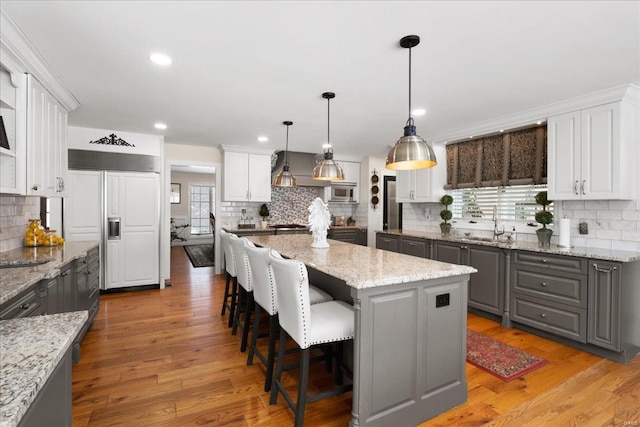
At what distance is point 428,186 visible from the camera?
5.01 metres

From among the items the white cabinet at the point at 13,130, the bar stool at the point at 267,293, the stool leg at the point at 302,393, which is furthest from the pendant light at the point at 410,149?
the white cabinet at the point at 13,130

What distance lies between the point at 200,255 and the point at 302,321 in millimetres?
7106

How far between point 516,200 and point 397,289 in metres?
3.14

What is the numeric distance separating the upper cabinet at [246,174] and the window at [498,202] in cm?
331

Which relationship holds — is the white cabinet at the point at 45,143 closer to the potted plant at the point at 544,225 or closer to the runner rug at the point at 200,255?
the runner rug at the point at 200,255

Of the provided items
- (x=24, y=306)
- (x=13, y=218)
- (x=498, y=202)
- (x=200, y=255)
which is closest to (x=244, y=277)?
(x=24, y=306)

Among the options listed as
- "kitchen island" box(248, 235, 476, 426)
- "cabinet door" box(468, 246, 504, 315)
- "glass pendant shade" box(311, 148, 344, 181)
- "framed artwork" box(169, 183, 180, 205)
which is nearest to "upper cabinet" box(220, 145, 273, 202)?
"glass pendant shade" box(311, 148, 344, 181)

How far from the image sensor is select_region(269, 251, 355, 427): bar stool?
6.02ft

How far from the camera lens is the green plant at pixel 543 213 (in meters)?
3.51

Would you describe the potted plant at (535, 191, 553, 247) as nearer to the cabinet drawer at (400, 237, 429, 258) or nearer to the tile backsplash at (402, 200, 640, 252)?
the tile backsplash at (402, 200, 640, 252)

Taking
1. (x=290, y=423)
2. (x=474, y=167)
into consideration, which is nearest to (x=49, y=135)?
(x=290, y=423)

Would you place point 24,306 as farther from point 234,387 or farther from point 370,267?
point 370,267

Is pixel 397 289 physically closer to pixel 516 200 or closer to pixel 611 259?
pixel 611 259

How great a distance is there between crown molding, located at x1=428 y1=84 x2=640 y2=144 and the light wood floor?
233 centimetres
